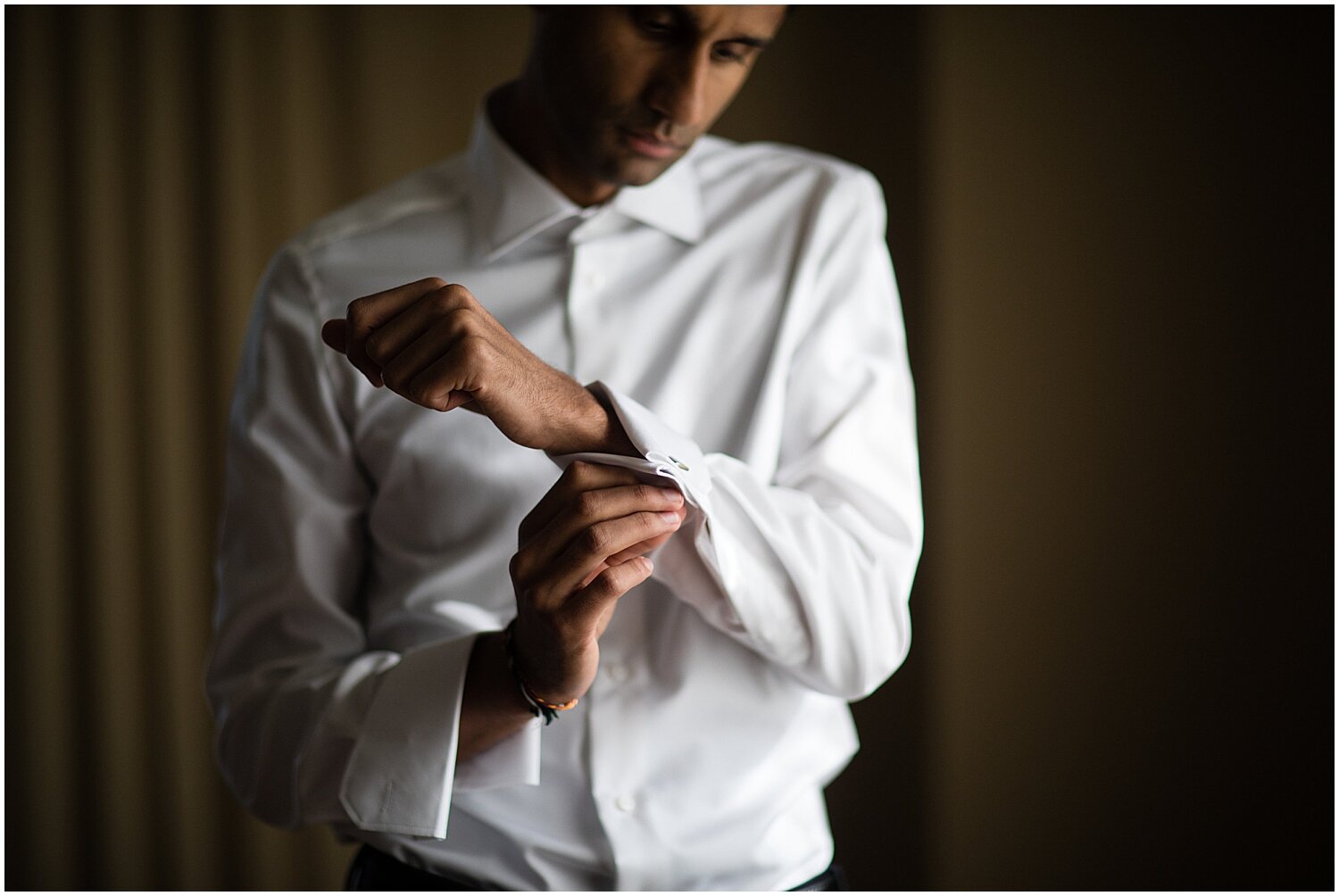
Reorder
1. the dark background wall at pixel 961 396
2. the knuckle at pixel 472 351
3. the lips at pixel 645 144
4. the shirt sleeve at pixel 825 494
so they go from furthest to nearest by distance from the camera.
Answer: the dark background wall at pixel 961 396 → the lips at pixel 645 144 → the shirt sleeve at pixel 825 494 → the knuckle at pixel 472 351

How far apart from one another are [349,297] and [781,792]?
1.86 ft

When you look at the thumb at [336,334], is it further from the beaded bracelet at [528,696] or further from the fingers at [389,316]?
the beaded bracelet at [528,696]

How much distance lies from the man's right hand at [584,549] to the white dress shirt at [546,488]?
0.40 feet

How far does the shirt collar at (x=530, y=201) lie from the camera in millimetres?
938

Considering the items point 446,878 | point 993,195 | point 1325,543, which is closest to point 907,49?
point 993,195

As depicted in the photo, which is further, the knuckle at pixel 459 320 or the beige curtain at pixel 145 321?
the beige curtain at pixel 145 321

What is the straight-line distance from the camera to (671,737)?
885 mm

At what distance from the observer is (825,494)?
870mm

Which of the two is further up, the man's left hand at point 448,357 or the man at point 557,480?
the man's left hand at point 448,357

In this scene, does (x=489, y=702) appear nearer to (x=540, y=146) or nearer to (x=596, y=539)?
(x=596, y=539)

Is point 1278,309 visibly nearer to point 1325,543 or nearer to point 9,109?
point 1325,543

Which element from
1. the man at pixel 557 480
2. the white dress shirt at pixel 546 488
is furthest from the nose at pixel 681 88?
the white dress shirt at pixel 546 488

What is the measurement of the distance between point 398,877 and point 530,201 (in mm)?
595

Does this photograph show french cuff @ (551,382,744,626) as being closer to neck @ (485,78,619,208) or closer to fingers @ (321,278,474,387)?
fingers @ (321,278,474,387)
